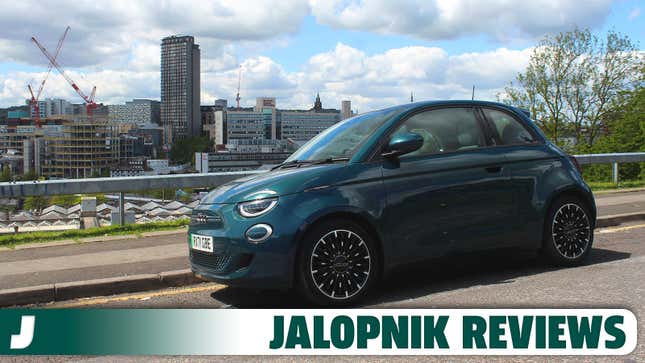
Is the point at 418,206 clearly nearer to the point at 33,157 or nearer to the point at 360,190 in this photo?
the point at 360,190

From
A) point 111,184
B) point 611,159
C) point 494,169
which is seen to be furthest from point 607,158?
point 111,184

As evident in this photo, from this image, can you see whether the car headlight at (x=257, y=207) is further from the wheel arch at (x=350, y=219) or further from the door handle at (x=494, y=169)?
the door handle at (x=494, y=169)

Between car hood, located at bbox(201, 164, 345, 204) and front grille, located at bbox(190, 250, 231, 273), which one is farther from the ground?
car hood, located at bbox(201, 164, 345, 204)

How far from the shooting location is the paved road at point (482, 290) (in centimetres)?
538

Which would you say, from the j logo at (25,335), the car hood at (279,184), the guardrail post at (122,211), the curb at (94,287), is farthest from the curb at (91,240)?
the car hood at (279,184)

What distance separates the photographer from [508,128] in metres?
6.79

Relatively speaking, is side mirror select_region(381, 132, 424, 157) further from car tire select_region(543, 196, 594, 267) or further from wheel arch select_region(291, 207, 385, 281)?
car tire select_region(543, 196, 594, 267)

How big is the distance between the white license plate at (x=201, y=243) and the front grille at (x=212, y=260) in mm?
45

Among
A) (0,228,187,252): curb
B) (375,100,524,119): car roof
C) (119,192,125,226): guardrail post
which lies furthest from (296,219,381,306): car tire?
(119,192,125,226): guardrail post

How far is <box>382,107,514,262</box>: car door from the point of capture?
5809mm

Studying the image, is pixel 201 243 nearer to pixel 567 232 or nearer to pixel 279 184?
pixel 279 184

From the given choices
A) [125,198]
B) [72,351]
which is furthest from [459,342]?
[125,198]

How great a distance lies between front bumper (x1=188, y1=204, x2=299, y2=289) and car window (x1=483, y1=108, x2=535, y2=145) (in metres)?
2.54

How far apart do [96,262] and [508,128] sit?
15.4 ft
